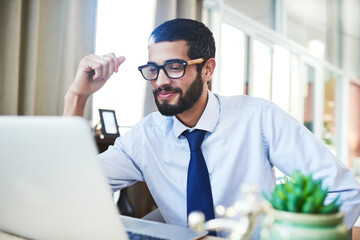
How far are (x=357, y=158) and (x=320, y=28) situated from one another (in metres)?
2.83

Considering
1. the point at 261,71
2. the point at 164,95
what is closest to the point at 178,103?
the point at 164,95

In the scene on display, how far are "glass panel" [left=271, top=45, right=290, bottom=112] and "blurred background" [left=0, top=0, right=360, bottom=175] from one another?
0.01m

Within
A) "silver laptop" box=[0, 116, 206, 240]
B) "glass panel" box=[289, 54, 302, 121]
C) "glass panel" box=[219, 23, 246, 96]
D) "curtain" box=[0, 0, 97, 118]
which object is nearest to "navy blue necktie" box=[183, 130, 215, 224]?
"silver laptop" box=[0, 116, 206, 240]

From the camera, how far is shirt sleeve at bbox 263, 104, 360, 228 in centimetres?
111

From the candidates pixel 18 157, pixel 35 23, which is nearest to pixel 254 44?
pixel 35 23

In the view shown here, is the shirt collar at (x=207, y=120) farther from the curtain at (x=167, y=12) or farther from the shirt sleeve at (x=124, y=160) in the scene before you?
the curtain at (x=167, y=12)

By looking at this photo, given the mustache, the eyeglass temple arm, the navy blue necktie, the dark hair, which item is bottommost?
the navy blue necktie

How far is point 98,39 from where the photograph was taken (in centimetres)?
252

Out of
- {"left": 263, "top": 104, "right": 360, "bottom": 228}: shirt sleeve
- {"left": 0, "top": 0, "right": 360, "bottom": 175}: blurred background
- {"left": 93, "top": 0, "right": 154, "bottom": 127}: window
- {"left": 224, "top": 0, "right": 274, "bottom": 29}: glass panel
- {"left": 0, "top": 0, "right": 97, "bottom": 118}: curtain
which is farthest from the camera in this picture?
{"left": 224, "top": 0, "right": 274, "bottom": 29}: glass panel

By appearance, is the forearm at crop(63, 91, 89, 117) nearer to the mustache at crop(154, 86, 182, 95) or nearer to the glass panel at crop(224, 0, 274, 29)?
the mustache at crop(154, 86, 182, 95)

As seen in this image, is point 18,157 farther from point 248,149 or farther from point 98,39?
point 98,39

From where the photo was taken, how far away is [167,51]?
128 centimetres

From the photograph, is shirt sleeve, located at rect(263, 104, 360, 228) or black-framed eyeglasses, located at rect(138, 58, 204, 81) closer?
shirt sleeve, located at rect(263, 104, 360, 228)

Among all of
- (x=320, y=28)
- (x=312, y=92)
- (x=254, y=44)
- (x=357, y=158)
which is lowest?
(x=357, y=158)
